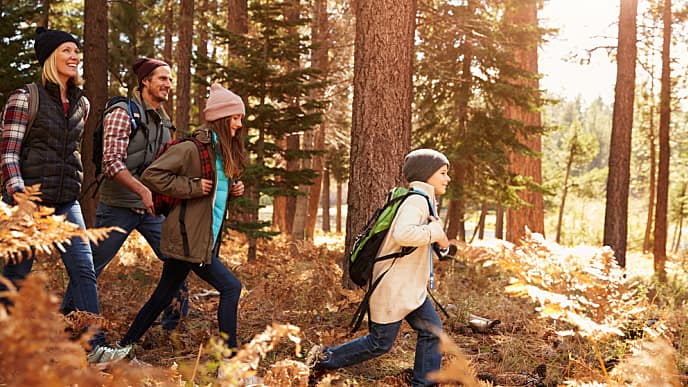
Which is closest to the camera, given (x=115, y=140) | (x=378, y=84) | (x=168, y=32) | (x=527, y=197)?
(x=115, y=140)

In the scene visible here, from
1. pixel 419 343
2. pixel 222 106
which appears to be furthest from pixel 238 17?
pixel 419 343

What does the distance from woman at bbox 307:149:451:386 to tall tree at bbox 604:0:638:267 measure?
26.2 ft

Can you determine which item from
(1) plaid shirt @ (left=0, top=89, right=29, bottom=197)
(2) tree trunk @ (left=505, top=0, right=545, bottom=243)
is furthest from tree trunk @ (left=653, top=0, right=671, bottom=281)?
(1) plaid shirt @ (left=0, top=89, right=29, bottom=197)

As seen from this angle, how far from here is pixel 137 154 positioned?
497cm

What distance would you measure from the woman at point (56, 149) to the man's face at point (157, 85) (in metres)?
0.63

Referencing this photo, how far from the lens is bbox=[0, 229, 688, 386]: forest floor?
4801 mm

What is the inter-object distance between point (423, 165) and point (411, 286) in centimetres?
86

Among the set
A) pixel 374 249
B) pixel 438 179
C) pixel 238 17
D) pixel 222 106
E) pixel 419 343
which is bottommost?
pixel 419 343

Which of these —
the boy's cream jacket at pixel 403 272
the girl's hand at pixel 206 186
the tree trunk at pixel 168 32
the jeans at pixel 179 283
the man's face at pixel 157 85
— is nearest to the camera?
the boy's cream jacket at pixel 403 272

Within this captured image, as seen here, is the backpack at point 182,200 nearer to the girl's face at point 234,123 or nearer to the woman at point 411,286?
the girl's face at point 234,123

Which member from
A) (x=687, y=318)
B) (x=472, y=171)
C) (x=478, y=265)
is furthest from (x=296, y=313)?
(x=472, y=171)

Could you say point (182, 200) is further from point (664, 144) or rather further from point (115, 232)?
point (664, 144)

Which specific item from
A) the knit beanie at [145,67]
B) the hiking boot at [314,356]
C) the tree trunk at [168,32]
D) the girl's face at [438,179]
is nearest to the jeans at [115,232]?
the knit beanie at [145,67]

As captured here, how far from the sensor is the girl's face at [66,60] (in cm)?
440
